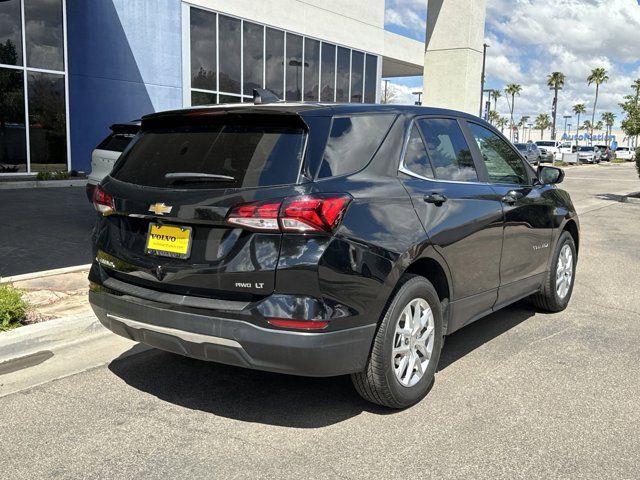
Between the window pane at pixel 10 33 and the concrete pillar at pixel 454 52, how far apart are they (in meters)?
12.0

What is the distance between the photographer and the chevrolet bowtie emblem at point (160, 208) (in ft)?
11.4

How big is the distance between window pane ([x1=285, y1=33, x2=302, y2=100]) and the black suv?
2103 cm

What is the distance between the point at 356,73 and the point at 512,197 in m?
24.6

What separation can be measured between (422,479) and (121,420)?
1776 millimetres

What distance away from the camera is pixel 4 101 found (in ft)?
57.3

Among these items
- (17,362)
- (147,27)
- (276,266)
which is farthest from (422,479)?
(147,27)

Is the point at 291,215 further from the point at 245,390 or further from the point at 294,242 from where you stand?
the point at 245,390

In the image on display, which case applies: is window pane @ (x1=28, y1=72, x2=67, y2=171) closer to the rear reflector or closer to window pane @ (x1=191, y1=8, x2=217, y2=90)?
window pane @ (x1=191, y1=8, x2=217, y2=90)

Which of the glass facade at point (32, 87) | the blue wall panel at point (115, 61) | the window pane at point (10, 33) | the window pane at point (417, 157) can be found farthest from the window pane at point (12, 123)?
the window pane at point (417, 157)

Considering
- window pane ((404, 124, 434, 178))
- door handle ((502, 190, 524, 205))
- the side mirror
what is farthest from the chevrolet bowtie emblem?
the side mirror

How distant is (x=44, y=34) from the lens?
1820cm

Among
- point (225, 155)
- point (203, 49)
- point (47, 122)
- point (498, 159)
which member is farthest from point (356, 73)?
point (225, 155)

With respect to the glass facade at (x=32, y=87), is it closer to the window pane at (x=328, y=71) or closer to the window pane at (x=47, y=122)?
the window pane at (x=47, y=122)

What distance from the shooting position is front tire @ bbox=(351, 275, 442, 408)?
359 cm
